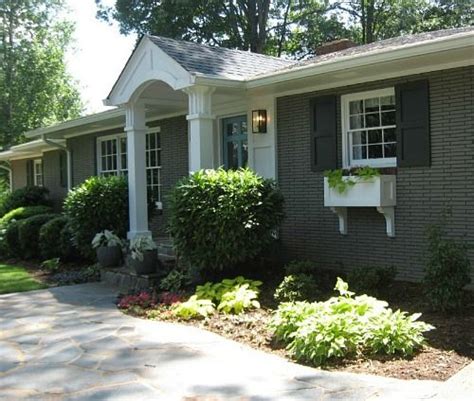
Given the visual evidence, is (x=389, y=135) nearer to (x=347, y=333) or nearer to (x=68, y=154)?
(x=347, y=333)

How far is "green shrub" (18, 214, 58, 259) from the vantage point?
12.9 m

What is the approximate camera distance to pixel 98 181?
11.2 m

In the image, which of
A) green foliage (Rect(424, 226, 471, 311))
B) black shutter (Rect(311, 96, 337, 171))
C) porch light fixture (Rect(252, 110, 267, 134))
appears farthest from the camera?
porch light fixture (Rect(252, 110, 267, 134))

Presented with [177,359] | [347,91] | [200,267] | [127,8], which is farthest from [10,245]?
[127,8]

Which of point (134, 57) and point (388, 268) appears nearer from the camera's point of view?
point (388, 268)

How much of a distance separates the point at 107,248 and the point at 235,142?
3.13 metres

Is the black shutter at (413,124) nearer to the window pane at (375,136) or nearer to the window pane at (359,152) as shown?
the window pane at (375,136)

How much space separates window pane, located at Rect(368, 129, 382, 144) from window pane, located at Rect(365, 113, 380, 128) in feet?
0.31

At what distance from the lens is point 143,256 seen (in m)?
9.14

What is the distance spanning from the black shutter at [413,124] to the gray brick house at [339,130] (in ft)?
0.05

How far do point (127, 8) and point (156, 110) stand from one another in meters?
14.7

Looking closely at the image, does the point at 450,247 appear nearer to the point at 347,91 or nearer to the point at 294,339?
the point at 294,339

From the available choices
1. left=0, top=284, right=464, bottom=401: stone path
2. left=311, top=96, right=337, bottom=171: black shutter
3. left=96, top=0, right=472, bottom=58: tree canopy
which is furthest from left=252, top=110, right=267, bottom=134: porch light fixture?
left=96, top=0, right=472, bottom=58: tree canopy

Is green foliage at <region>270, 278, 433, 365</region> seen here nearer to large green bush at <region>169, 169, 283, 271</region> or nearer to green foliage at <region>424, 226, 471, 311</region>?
green foliage at <region>424, 226, 471, 311</region>
